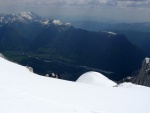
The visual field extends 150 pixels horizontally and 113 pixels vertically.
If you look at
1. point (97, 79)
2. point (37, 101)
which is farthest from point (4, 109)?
point (97, 79)

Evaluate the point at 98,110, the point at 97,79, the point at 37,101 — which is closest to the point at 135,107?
the point at 98,110

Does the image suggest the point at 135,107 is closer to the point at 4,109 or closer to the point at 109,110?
the point at 109,110

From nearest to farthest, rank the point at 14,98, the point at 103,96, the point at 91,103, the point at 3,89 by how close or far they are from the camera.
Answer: the point at 14,98 → the point at 3,89 → the point at 91,103 → the point at 103,96

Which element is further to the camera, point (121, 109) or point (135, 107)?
point (135, 107)

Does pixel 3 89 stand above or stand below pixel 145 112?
above

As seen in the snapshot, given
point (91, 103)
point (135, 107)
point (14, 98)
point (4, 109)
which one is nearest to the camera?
point (4, 109)

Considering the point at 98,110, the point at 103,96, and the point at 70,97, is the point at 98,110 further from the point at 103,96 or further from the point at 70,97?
the point at 103,96

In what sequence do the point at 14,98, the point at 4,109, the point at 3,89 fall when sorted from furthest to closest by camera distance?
the point at 3,89, the point at 14,98, the point at 4,109

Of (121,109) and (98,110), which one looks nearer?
(98,110)

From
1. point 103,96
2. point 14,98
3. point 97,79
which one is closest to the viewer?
point 14,98
